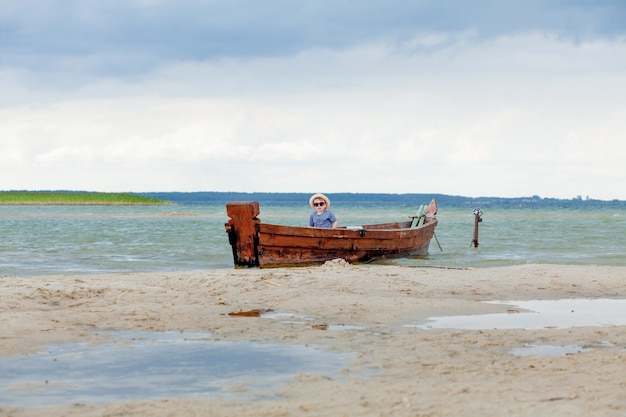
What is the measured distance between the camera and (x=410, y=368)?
731 centimetres

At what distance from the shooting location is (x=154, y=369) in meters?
7.45

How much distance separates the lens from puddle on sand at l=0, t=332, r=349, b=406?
6574 mm

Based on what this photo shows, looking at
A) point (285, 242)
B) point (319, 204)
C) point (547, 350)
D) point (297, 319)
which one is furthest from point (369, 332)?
point (319, 204)

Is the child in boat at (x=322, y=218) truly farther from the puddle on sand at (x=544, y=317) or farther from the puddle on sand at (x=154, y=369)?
the puddle on sand at (x=154, y=369)

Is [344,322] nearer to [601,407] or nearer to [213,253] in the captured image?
[601,407]

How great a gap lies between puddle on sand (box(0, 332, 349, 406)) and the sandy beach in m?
0.17

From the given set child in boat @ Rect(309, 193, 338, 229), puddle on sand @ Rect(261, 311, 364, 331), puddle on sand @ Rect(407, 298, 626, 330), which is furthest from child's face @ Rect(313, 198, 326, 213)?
puddle on sand @ Rect(261, 311, 364, 331)

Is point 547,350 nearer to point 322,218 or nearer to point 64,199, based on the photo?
point 322,218

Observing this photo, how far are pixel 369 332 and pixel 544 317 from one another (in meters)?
2.72

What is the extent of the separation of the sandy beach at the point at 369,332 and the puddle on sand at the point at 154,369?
0.17 m

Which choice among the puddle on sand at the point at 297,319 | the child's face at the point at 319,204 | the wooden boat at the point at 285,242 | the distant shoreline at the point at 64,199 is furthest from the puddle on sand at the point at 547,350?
the distant shoreline at the point at 64,199

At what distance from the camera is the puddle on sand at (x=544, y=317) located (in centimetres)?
1009

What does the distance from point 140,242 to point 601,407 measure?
27.1m

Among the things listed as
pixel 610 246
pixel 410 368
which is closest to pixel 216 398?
pixel 410 368
